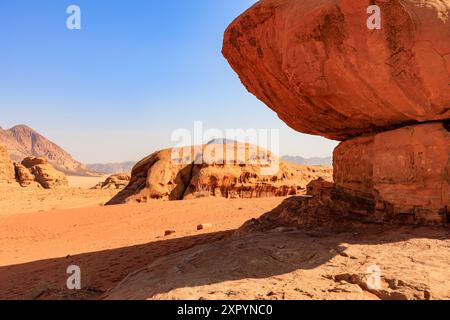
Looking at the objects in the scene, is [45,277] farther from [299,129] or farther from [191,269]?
[299,129]

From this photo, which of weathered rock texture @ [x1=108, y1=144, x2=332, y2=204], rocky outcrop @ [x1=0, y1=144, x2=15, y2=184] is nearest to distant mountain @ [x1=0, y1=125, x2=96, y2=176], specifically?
rocky outcrop @ [x1=0, y1=144, x2=15, y2=184]

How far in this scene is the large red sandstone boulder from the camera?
11.7 feet

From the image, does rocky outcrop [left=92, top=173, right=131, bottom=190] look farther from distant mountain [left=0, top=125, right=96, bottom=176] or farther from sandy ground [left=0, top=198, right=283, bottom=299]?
distant mountain [left=0, top=125, right=96, bottom=176]

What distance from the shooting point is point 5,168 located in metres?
30.2

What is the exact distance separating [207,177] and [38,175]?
2697 centimetres

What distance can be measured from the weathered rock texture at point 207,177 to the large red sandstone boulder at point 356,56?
Answer: 32.9ft

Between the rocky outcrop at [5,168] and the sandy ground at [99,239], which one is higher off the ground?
the rocky outcrop at [5,168]

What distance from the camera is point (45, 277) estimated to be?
550 centimetres

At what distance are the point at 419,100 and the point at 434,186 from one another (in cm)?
106

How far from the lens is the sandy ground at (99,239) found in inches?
205

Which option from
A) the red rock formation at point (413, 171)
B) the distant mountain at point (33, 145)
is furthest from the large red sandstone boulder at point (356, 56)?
the distant mountain at point (33, 145)

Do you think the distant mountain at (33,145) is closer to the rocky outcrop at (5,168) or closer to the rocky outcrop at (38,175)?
the rocky outcrop at (38,175)

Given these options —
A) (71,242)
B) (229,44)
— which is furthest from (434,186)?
(71,242)

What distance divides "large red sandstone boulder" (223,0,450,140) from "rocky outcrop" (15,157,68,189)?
110 feet
